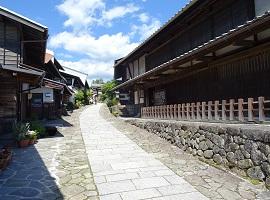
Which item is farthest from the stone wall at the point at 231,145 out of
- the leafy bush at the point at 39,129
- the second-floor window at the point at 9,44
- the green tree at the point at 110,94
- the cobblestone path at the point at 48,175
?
the green tree at the point at 110,94

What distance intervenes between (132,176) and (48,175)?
2237 millimetres

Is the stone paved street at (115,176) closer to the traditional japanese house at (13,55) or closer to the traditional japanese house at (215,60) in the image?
the traditional japanese house at (215,60)

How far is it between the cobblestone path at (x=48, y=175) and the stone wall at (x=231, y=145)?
3746mm

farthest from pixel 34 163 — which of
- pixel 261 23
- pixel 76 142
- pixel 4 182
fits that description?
pixel 261 23

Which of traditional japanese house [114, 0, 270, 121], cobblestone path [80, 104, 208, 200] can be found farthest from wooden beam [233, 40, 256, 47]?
cobblestone path [80, 104, 208, 200]

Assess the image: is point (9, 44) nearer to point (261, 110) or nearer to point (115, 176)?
point (115, 176)

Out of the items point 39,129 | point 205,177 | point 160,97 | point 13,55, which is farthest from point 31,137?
point 160,97

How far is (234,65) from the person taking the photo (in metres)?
10.2

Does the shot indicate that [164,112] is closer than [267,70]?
No

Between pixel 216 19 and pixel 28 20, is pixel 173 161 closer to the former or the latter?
pixel 216 19

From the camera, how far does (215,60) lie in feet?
37.1

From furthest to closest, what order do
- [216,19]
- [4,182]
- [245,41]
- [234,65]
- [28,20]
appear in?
[28,20], [216,19], [234,65], [245,41], [4,182]

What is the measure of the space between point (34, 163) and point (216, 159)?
18.3ft

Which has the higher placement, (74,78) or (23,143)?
(74,78)
